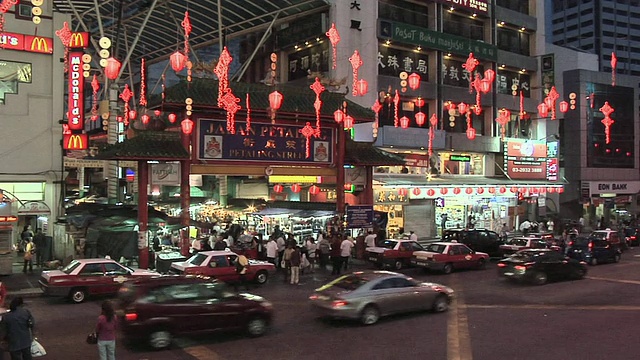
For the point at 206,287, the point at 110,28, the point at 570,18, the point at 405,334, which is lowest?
the point at 405,334

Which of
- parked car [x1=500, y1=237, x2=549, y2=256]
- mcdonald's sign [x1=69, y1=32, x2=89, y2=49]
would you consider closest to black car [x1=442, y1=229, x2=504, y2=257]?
parked car [x1=500, y1=237, x2=549, y2=256]

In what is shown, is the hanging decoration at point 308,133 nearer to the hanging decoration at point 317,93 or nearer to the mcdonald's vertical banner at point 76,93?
the hanging decoration at point 317,93

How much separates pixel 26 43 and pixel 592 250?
28.1 m

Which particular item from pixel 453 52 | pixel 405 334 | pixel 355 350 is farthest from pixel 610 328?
pixel 453 52

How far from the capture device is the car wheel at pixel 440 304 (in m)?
16.1

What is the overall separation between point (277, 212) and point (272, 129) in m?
6.25

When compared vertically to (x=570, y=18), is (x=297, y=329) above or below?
below

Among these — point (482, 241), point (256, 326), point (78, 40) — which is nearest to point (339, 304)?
point (256, 326)

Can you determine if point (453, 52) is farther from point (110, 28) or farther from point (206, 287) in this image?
point (206, 287)

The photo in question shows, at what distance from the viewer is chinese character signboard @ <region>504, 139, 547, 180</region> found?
45344 mm

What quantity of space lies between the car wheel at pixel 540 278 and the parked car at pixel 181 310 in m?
11.8

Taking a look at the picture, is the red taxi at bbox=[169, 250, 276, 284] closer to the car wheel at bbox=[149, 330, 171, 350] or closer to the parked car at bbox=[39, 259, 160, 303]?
the parked car at bbox=[39, 259, 160, 303]

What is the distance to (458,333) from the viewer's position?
45.0ft

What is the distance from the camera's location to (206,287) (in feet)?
42.7
